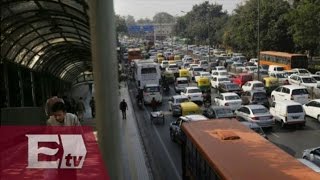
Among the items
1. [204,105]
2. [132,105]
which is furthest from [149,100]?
[204,105]

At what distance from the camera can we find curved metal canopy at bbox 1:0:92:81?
1581 centimetres

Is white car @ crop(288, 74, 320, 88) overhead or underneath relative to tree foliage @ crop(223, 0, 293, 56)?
underneath

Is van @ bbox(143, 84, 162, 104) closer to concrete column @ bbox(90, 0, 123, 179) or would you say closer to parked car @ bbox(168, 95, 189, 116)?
parked car @ bbox(168, 95, 189, 116)

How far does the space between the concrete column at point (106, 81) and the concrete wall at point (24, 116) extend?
4.55 m

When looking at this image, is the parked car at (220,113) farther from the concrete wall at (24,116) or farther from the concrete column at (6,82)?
the concrete wall at (24,116)

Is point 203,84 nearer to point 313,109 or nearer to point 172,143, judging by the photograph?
point 313,109

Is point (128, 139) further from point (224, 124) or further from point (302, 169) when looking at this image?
point (302, 169)

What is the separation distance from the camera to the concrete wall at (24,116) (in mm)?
10812

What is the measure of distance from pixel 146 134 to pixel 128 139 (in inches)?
74.7

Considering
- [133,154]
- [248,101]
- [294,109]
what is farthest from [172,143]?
[248,101]

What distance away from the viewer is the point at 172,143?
24.7m

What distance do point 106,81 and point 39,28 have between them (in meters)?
16.2

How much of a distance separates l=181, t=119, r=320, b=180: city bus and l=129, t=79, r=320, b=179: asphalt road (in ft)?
13.6

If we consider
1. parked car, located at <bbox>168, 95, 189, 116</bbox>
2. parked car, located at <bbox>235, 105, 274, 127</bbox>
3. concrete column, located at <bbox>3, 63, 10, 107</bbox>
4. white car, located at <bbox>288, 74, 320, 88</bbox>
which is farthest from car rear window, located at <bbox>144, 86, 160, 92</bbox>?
concrete column, located at <bbox>3, 63, 10, 107</bbox>
